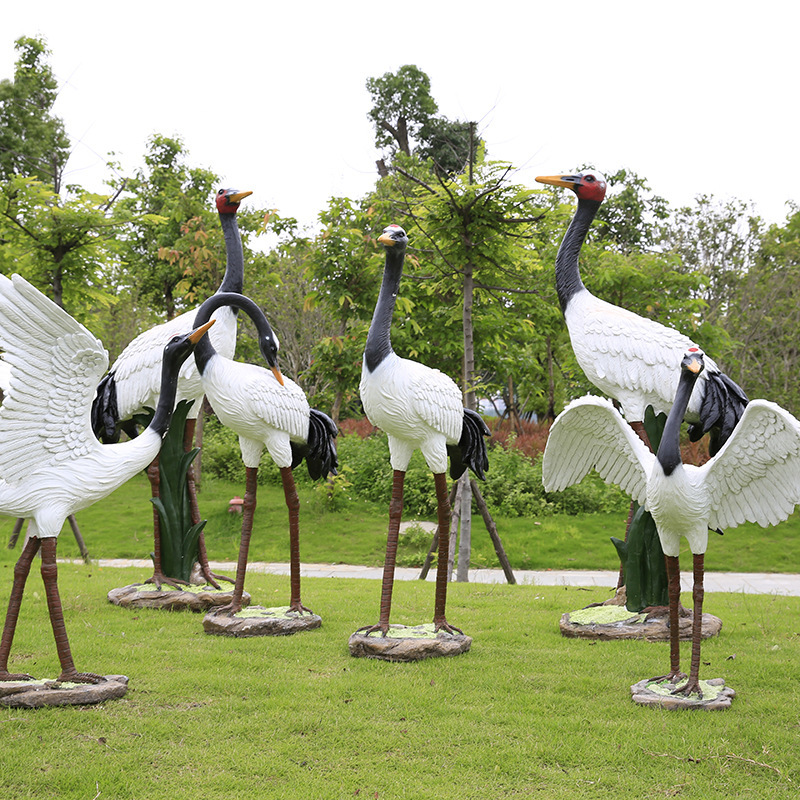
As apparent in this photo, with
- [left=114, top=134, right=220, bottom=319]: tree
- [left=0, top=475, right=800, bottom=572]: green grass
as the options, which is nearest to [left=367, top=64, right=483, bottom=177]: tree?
[left=114, top=134, right=220, bottom=319]: tree

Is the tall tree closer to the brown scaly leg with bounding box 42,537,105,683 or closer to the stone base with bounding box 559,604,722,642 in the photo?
the stone base with bounding box 559,604,722,642

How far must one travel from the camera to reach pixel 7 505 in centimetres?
396

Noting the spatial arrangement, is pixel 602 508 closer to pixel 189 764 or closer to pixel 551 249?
pixel 551 249

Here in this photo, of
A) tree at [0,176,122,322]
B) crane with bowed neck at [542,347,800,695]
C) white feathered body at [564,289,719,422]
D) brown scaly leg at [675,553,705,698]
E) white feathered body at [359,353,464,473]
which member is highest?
tree at [0,176,122,322]

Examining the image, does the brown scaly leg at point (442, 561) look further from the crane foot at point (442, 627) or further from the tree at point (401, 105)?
the tree at point (401, 105)

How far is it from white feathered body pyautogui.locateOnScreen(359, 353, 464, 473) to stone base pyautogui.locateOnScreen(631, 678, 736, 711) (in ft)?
6.06

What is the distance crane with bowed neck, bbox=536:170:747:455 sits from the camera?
5.77m

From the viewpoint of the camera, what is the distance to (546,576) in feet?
33.2

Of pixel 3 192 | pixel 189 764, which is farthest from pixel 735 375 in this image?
pixel 189 764

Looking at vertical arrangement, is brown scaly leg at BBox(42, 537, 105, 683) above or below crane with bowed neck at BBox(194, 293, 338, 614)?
below

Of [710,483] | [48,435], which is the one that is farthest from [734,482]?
[48,435]

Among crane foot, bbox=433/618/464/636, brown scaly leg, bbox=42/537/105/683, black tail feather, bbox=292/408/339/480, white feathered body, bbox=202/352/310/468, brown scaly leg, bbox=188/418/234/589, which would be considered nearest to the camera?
brown scaly leg, bbox=42/537/105/683

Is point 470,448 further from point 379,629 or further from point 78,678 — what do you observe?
point 78,678

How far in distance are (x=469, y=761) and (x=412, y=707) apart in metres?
0.70
